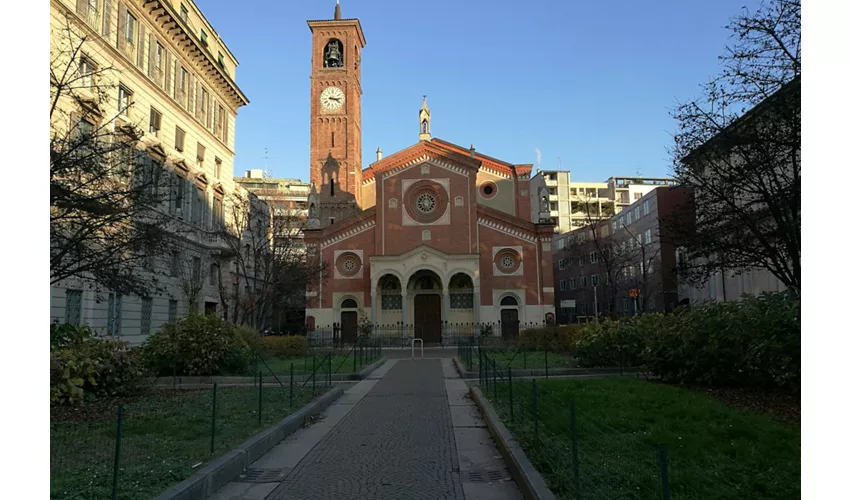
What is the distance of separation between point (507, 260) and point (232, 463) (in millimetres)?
38272

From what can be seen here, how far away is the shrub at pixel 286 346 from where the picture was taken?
26453 mm

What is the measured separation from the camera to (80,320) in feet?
81.9

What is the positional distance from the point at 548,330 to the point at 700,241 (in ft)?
43.6

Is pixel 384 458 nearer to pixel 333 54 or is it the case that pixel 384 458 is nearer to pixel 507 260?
pixel 507 260

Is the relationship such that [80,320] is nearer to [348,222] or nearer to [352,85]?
[348,222]

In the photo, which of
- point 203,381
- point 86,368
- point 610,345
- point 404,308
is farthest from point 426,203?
point 86,368

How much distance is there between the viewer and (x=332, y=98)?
190 ft

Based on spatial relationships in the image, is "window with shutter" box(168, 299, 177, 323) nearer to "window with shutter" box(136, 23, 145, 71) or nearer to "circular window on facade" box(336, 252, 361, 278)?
"window with shutter" box(136, 23, 145, 71)

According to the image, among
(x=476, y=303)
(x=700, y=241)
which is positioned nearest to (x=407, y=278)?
(x=476, y=303)

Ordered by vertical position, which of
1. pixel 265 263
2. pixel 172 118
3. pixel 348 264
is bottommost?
pixel 265 263

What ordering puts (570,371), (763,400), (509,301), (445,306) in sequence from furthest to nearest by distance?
(509,301) < (445,306) < (570,371) < (763,400)

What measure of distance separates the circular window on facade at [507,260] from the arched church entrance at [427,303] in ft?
15.6

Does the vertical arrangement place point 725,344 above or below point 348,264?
below

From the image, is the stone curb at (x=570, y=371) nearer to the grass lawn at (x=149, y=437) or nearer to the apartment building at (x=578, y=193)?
the grass lawn at (x=149, y=437)
